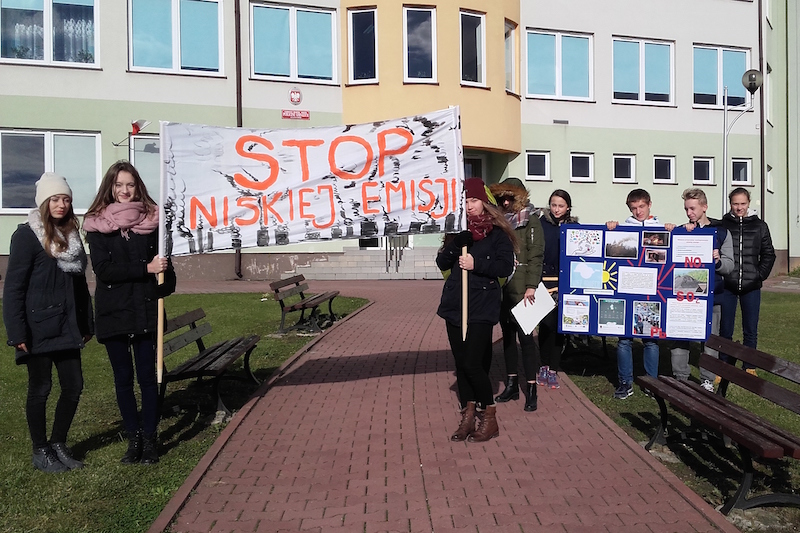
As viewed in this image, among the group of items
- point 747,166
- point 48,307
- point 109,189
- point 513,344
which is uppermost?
point 747,166

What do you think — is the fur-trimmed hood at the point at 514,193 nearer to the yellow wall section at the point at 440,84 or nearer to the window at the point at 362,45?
the yellow wall section at the point at 440,84

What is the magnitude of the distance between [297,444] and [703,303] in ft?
13.4

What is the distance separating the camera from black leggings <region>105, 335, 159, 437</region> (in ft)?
18.0

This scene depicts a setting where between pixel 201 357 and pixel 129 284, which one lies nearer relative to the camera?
pixel 129 284

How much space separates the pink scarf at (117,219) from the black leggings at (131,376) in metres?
0.75

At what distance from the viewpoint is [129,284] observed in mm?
5430

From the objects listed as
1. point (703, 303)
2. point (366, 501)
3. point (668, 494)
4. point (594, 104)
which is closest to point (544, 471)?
point (668, 494)

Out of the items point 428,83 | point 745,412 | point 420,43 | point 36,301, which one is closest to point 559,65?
point 420,43

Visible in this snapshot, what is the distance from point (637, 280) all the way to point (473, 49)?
16.3 metres

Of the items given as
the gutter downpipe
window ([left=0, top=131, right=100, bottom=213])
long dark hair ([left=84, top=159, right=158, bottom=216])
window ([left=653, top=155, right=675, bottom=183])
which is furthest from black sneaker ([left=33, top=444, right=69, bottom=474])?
window ([left=653, top=155, right=675, bottom=183])

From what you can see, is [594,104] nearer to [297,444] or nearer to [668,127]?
[668,127]

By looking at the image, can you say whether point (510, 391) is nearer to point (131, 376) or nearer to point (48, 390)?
point (131, 376)

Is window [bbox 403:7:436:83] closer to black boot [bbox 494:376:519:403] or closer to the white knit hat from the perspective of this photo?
black boot [bbox 494:376:519:403]

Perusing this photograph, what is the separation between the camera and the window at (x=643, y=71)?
25.4m
